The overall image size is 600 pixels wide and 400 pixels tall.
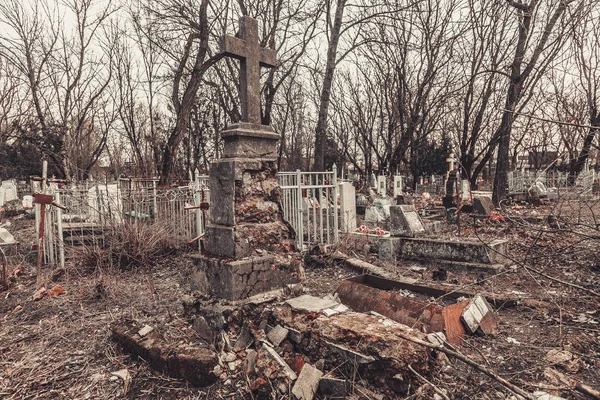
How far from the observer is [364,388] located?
8.07ft

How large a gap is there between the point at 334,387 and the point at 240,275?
157 cm

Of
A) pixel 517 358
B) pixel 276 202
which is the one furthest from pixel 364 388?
pixel 276 202

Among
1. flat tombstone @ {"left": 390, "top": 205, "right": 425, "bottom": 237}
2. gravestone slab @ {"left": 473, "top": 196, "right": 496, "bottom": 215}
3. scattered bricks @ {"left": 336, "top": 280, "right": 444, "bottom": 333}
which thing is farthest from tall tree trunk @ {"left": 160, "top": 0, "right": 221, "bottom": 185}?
gravestone slab @ {"left": 473, "top": 196, "right": 496, "bottom": 215}

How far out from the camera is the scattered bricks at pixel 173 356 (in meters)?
2.92

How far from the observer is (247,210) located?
3.99 meters

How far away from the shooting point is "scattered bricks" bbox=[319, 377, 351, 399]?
7.95 feet

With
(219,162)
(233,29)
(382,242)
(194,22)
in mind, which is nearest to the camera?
(219,162)

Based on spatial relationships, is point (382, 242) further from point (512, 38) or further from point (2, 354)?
point (512, 38)

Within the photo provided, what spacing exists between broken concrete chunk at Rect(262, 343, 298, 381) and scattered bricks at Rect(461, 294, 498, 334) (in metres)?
1.75

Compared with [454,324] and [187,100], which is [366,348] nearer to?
[454,324]

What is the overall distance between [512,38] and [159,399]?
60.4 feet

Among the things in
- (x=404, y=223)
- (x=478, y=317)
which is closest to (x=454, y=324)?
(x=478, y=317)

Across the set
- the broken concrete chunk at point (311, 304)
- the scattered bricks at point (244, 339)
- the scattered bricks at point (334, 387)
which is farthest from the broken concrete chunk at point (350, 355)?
the scattered bricks at point (244, 339)

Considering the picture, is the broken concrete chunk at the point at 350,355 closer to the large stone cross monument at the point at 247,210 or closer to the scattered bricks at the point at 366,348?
the scattered bricks at the point at 366,348
